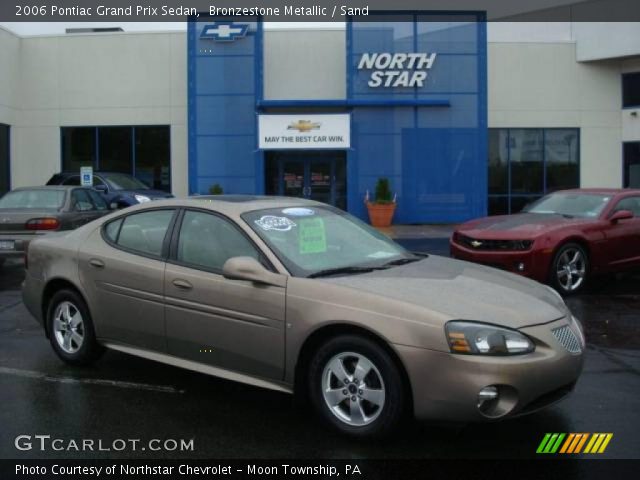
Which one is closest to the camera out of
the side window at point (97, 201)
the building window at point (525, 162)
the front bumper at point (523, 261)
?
the front bumper at point (523, 261)

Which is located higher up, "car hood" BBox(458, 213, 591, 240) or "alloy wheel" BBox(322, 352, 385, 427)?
"car hood" BBox(458, 213, 591, 240)

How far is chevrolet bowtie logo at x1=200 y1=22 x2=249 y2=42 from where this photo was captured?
2252cm

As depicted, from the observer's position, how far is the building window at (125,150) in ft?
80.2

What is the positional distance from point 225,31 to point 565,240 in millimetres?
15350

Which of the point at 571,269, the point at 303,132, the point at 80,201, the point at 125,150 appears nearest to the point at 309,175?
the point at 303,132

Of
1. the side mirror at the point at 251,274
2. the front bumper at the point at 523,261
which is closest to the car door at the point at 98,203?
the front bumper at the point at 523,261

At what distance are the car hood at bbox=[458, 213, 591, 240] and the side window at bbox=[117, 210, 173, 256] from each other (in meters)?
5.41

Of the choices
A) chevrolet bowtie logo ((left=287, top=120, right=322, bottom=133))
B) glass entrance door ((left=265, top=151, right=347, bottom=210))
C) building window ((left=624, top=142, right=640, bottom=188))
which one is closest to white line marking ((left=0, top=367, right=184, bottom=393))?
chevrolet bowtie logo ((left=287, top=120, right=322, bottom=133))

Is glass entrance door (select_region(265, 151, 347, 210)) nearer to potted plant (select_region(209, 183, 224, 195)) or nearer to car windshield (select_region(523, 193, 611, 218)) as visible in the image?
potted plant (select_region(209, 183, 224, 195))

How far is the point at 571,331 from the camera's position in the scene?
15.4ft

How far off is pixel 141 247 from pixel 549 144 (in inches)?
833

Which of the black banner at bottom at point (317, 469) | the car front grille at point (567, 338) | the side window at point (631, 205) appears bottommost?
the black banner at bottom at point (317, 469)

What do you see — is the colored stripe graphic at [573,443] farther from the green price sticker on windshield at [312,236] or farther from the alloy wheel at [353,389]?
the green price sticker on windshield at [312,236]

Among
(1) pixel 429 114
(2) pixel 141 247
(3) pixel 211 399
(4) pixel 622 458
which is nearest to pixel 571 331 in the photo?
(4) pixel 622 458
